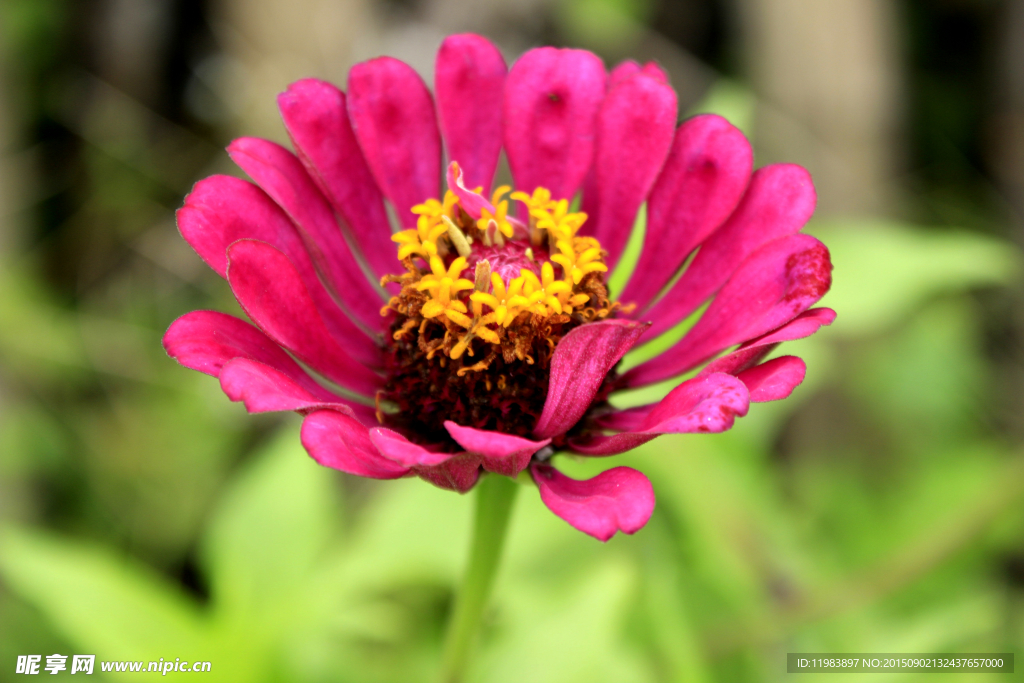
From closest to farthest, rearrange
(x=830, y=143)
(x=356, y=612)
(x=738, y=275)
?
(x=738, y=275)
(x=356, y=612)
(x=830, y=143)

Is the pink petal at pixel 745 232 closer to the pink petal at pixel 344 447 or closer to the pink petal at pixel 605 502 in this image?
the pink petal at pixel 605 502

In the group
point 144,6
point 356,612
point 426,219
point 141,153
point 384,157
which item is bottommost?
point 356,612

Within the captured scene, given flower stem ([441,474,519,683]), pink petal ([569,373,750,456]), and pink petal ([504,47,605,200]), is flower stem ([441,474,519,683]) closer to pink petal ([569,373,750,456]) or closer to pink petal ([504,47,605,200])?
pink petal ([569,373,750,456])

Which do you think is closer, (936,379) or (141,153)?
(936,379)

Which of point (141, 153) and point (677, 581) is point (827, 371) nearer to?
point (677, 581)

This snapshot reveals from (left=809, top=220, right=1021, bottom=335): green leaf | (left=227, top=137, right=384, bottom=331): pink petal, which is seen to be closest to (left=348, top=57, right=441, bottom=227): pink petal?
(left=227, top=137, right=384, bottom=331): pink petal

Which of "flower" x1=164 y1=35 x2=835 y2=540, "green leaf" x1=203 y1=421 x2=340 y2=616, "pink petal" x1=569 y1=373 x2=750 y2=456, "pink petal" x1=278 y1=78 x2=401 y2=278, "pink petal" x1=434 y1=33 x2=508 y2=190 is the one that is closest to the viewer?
"pink petal" x1=569 y1=373 x2=750 y2=456

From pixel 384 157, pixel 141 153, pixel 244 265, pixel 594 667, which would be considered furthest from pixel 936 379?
pixel 141 153
